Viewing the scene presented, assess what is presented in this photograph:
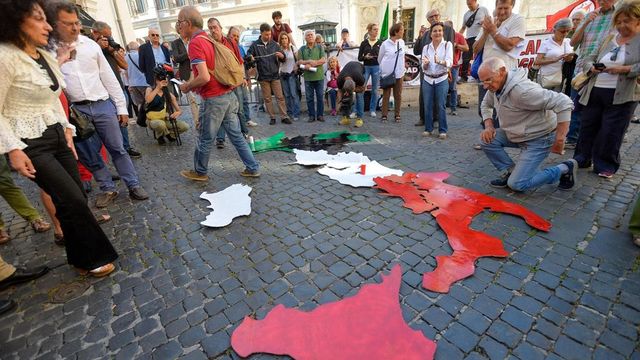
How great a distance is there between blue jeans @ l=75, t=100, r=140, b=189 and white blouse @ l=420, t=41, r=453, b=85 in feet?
16.0

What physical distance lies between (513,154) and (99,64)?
5.59 m

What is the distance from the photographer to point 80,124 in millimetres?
3338

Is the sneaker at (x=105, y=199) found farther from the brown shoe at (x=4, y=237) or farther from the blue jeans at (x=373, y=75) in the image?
the blue jeans at (x=373, y=75)

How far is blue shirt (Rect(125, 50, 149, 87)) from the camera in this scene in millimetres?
7161

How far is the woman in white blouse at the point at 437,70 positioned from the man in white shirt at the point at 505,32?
1097 millimetres

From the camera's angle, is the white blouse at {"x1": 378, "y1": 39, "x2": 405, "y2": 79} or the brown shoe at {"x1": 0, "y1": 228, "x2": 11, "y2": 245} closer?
the brown shoe at {"x1": 0, "y1": 228, "x2": 11, "y2": 245}

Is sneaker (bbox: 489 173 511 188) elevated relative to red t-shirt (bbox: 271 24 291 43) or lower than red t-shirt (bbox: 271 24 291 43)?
lower

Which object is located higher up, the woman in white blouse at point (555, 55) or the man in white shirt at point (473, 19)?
the man in white shirt at point (473, 19)

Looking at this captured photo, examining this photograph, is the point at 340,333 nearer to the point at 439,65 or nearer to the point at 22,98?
the point at 22,98

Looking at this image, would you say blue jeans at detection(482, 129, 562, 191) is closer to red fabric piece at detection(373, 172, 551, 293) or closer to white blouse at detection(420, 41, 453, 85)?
red fabric piece at detection(373, 172, 551, 293)

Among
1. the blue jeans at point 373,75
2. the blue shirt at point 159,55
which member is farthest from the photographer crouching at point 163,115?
the blue jeans at point 373,75

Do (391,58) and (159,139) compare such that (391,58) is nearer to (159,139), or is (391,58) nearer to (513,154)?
(513,154)

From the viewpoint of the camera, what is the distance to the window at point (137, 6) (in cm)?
3484

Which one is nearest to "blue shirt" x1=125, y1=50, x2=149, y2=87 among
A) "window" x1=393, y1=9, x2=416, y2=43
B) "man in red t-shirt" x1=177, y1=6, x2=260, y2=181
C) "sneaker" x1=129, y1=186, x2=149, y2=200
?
"man in red t-shirt" x1=177, y1=6, x2=260, y2=181
